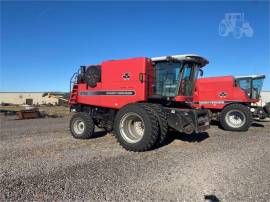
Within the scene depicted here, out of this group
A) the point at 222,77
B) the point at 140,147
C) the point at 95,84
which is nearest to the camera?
the point at 140,147

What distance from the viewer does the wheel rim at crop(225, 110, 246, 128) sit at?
1210 centimetres

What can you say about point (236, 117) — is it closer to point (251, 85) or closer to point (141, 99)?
point (251, 85)

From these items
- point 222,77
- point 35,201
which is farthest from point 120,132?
point 222,77

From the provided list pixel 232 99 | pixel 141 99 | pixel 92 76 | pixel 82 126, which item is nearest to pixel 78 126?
pixel 82 126

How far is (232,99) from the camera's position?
13.0 metres

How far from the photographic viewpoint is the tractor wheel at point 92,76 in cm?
951

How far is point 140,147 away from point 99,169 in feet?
6.36

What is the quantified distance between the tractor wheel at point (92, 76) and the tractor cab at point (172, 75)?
220 cm

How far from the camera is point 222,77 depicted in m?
13.6

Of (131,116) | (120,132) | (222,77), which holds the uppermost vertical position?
(222,77)

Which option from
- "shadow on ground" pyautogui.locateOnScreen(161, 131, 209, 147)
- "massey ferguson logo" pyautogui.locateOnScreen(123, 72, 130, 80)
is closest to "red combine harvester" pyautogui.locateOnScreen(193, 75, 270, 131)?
"shadow on ground" pyautogui.locateOnScreen(161, 131, 209, 147)

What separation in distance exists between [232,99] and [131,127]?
6908mm

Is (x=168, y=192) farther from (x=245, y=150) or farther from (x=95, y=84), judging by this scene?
(x=95, y=84)

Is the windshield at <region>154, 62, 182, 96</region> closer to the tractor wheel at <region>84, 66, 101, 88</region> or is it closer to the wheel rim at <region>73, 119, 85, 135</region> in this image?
the tractor wheel at <region>84, 66, 101, 88</region>
